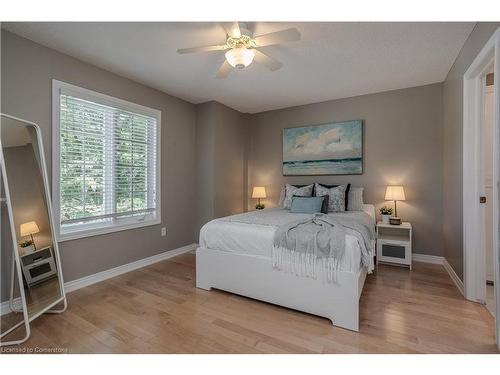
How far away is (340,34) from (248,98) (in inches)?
74.9

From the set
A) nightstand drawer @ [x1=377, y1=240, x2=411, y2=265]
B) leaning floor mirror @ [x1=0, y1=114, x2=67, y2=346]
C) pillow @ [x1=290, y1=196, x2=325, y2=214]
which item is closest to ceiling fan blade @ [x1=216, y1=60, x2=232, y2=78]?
leaning floor mirror @ [x1=0, y1=114, x2=67, y2=346]

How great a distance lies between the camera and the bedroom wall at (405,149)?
323 cm

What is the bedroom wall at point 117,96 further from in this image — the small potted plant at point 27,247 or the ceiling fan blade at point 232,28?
the ceiling fan blade at point 232,28

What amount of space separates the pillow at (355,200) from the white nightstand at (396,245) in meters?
0.35

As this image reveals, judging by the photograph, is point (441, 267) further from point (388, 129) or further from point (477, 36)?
point (477, 36)

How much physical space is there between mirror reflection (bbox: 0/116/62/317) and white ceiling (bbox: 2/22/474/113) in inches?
38.1

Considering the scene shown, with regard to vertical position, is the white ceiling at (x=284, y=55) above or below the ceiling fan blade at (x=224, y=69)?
above

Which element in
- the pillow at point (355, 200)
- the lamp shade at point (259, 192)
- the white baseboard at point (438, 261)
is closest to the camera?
the white baseboard at point (438, 261)

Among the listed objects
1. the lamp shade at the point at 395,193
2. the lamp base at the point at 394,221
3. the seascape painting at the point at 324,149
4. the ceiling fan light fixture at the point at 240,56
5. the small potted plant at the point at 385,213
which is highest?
the ceiling fan light fixture at the point at 240,56

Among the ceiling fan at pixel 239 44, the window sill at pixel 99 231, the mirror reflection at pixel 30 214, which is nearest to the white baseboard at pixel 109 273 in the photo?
the mirror reflection at pixel 30 214

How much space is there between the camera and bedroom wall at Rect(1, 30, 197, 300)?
2105 millimetres

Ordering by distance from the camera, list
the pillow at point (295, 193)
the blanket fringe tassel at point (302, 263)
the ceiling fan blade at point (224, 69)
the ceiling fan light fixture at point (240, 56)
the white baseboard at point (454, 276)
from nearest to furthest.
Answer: the blanket fringe tassel at point (302, 263) < the ceiling fan light fixture at point (240, 56) < the ceiling fan blade at point (224, 69) < the white baseboard at point (454, 276) < the pillow at point (295, 193)
